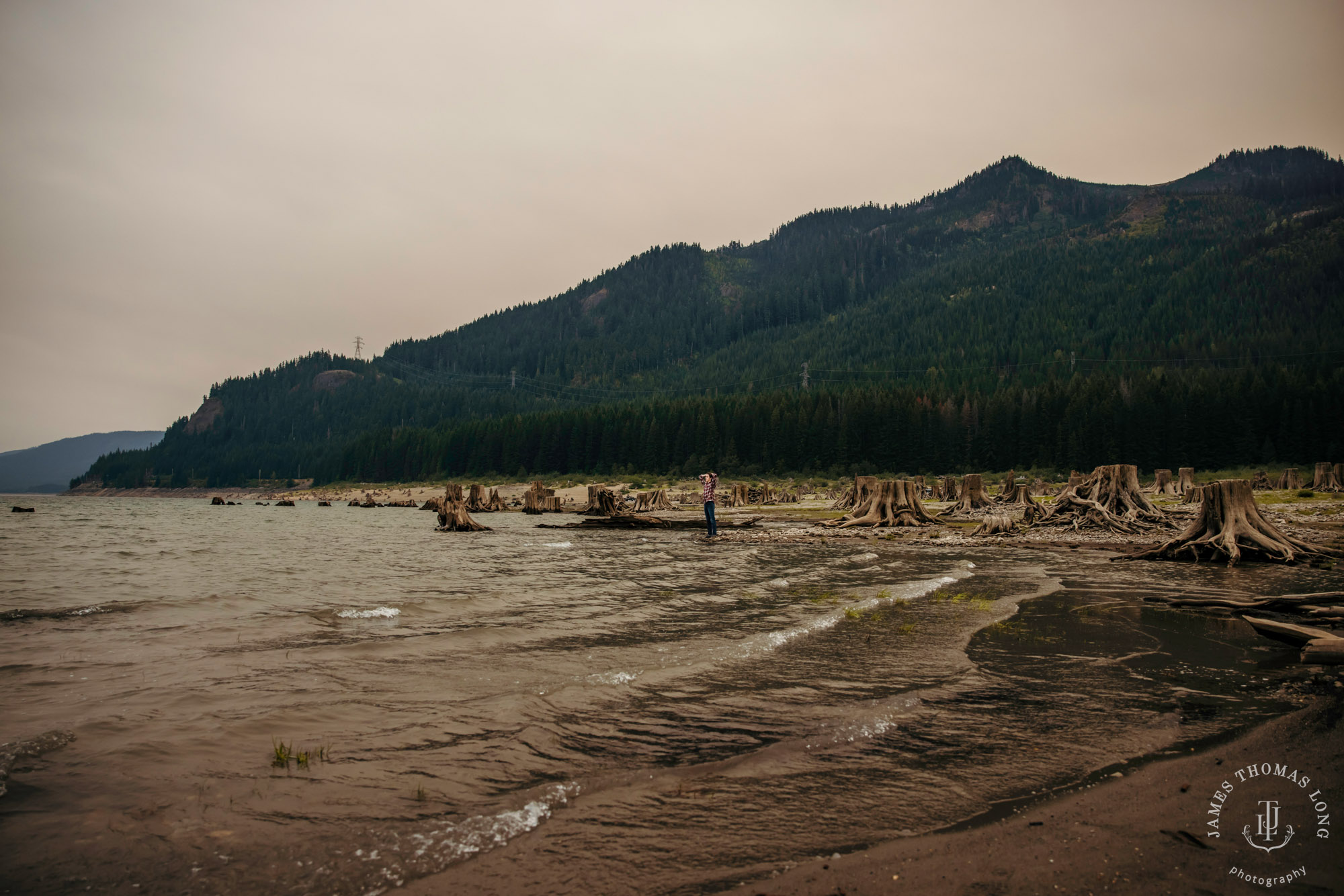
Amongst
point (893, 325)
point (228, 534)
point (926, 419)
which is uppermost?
point (893, 325)

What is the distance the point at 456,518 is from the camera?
114 feet

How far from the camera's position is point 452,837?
3.77m

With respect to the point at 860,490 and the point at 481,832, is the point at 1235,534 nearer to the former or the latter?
the point at 860,490

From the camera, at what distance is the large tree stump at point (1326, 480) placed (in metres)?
36.9

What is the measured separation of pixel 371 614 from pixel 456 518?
81.3 feet

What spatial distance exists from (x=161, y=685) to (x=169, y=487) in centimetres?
A: 21977

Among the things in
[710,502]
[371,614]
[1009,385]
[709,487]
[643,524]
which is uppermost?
[1009,385]

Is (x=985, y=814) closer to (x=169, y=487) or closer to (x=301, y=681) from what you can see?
(x=301, y=681)

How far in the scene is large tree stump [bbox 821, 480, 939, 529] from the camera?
2909 cm

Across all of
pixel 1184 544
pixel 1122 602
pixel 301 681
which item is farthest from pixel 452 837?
pixel 1184 544

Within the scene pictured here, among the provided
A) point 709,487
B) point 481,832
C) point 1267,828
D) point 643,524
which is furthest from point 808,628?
point 643,524

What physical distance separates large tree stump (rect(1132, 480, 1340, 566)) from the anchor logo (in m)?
14.5

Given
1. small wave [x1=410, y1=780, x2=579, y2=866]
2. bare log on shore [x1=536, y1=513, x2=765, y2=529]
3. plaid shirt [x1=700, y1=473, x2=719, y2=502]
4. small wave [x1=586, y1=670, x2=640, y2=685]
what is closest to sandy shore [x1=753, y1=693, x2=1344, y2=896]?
small wave [x1=410, y1=780, x2=579, y2=866]

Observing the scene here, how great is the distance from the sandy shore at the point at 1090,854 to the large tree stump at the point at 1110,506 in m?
22.4
